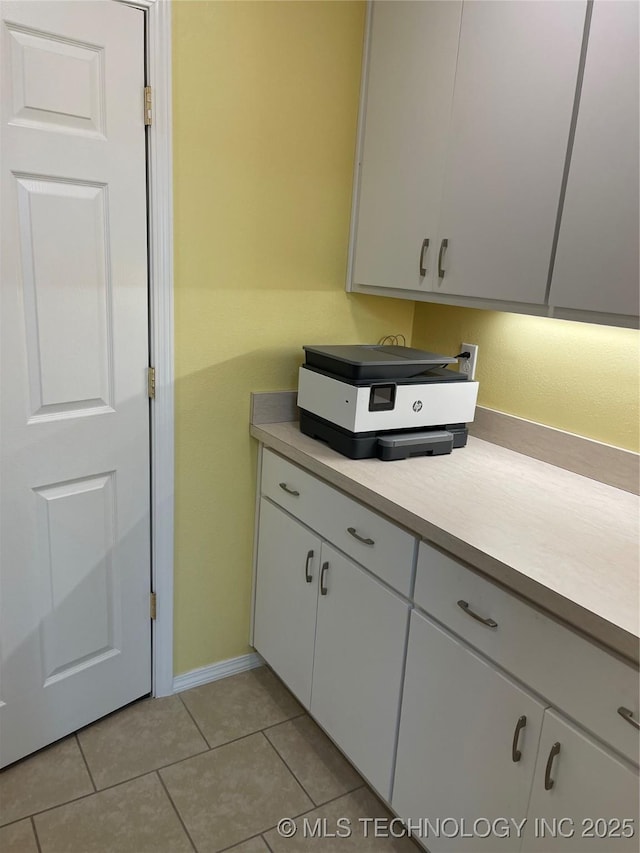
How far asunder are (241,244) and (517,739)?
155cm

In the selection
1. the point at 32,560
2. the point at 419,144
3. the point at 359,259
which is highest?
the point at 419,144

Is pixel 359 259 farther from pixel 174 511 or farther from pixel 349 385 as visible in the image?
pixel 174 511

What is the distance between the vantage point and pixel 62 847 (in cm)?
165

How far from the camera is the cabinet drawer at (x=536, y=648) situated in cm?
111

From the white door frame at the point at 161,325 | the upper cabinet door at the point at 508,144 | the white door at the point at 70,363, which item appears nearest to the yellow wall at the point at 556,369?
the upper cabinet door at the point at 508,144

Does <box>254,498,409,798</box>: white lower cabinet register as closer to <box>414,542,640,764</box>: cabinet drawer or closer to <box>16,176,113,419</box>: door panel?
<box>414,542,640,764</box>: cabinet drawer

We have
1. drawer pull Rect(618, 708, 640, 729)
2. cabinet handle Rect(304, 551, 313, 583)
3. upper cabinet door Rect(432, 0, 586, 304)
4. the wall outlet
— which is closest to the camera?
drawer pull Rect(618, 708, 640, 729)

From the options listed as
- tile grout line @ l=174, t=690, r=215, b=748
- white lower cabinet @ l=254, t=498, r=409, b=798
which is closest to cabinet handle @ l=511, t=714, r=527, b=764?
white lower cabinet @ l=254, t=498, r=409, b=798

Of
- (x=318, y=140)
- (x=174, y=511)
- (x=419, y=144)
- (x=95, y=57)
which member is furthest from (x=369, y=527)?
(x=95, y=57)

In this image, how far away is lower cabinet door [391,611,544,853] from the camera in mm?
1313

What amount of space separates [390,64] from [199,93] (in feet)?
1.97

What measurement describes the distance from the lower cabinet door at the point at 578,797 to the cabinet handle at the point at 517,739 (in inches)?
1.7

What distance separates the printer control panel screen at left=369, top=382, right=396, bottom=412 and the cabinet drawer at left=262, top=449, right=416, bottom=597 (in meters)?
0.27

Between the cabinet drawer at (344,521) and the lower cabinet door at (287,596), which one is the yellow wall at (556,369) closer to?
the cabinet drawer at (344,521)
